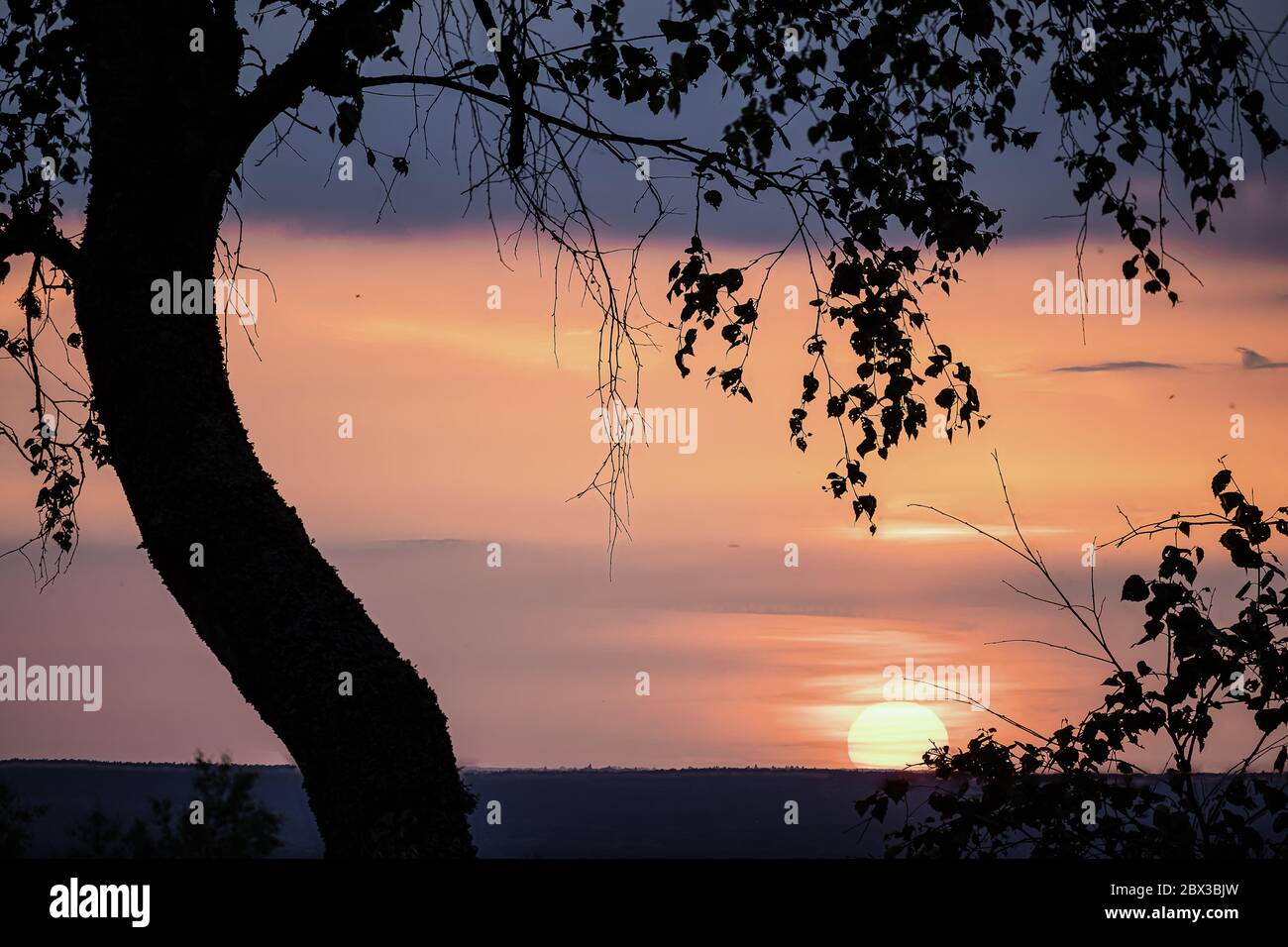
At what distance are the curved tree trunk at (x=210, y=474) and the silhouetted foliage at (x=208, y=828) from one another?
8907 millimetres

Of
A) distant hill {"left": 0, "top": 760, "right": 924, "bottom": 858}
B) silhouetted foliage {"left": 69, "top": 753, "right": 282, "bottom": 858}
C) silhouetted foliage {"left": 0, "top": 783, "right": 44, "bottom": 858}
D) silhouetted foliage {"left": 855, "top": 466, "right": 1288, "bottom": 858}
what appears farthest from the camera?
distant hill {"left": 0, "top": 760, "right": 924, "bottom": 858}

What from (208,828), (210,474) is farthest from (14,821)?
(210,474)

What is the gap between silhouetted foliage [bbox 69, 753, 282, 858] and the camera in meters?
14.4

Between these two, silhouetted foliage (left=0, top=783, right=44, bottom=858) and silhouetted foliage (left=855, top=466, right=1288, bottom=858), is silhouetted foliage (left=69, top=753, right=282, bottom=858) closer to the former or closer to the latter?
silhouetted foliage (left=0, top=783, right=44, bottom=858)

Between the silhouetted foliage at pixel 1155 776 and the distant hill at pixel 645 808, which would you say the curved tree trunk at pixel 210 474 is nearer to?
the silhouetted foliage at pixel 1155 776

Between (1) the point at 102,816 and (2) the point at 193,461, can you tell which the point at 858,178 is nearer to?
(2) the point at 193,461

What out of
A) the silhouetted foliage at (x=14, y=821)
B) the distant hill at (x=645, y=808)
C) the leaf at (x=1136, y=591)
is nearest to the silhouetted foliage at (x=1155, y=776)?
the leaf at (x=1136, y=591)

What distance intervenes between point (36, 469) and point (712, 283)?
7.08 metres

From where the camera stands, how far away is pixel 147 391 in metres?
6.42

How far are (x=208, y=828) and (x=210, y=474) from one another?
33.1 feet

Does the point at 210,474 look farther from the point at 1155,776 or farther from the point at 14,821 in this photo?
the point at 14,821

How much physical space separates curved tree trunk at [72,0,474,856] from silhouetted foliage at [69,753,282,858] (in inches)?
351

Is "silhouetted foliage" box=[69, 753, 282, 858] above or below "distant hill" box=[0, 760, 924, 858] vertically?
above

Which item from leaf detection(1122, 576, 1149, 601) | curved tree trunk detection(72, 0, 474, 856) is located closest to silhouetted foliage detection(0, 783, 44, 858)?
curved tree trunk detection(72, 0, 474, 856)
